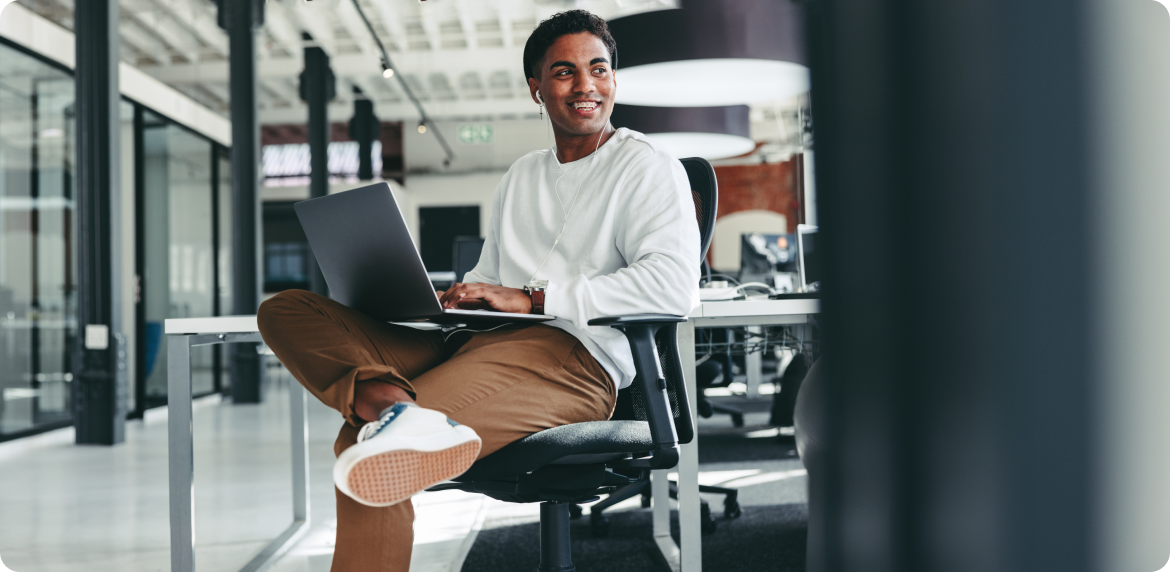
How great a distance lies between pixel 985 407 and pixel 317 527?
2693 mm

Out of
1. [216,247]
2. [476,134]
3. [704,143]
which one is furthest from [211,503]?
[476,134]

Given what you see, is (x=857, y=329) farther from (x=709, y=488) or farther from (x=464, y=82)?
(x=464, y=82)

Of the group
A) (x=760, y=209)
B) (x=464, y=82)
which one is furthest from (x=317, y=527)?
(x=760, y=209)

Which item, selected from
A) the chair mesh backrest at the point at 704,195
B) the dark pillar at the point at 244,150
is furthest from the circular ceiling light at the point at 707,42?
the dark pillar at the point at 244,150

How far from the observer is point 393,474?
94 cm

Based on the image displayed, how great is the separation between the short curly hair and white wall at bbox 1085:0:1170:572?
4.64ft

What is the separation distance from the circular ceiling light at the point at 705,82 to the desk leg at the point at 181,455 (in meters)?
1.62

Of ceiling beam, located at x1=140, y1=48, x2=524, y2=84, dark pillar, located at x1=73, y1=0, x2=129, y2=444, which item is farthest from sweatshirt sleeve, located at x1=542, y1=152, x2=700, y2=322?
ceiling beam, located at x1=140, y1=48, x2=524, y2=84

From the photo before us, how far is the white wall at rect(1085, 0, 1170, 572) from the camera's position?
0.23m

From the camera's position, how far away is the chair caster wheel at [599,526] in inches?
95.6

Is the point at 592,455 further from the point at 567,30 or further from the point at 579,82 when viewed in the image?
the point at 567,30

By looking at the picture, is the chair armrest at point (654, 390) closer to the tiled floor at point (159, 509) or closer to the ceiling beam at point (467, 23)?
the tiled floor at point (159, 509)

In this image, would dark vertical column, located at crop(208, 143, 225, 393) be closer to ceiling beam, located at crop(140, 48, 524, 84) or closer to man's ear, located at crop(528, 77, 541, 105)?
ceiling beam, located at crop(140, 48, 524, 84)

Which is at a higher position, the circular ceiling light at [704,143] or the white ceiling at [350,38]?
the white ceiling at [350,38]
